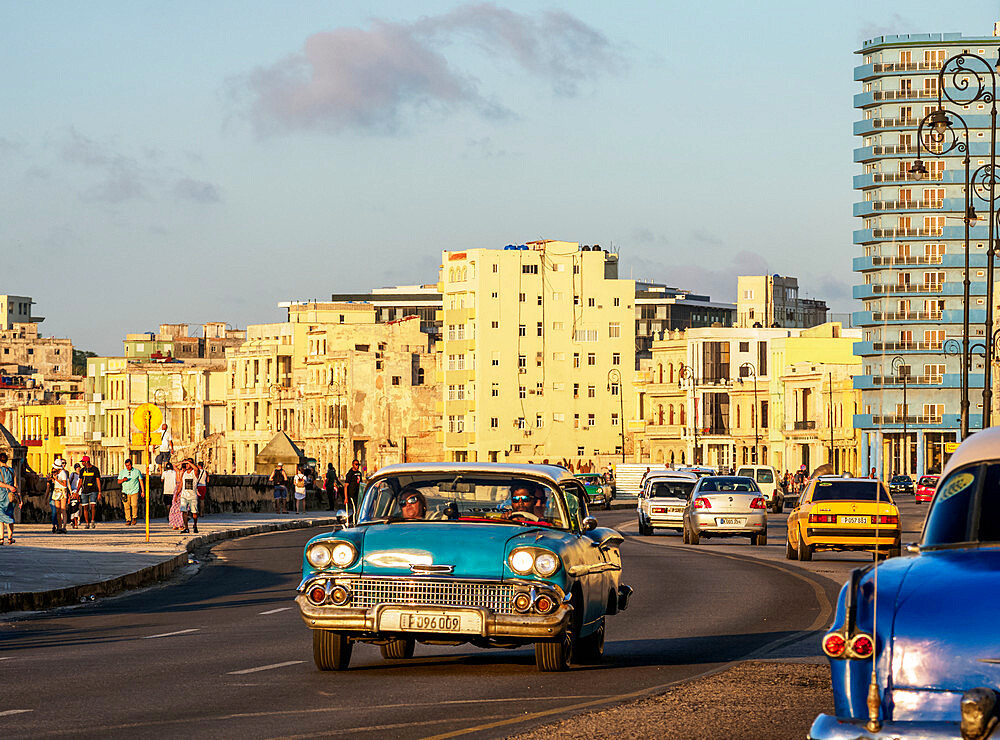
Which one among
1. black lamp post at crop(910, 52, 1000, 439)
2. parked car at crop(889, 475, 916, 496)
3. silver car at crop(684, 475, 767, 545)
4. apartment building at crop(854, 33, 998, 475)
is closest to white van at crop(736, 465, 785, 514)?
black lamp post at crop(910, 52, 1000, 439)

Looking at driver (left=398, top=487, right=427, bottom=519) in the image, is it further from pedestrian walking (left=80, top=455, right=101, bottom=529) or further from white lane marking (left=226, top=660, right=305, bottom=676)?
pedestrian walking (left=80, top=455, right=101, bottom=529)

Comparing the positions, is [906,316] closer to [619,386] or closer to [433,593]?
[619,386]

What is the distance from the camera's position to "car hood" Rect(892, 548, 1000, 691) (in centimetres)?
764

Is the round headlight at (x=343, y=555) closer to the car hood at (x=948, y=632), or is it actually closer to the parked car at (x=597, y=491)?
the car hood at (x=948, y=632)

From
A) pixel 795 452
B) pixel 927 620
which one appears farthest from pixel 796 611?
pixel 795 452

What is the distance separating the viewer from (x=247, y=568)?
33.4 meters

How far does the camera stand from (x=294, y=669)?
1519 cm

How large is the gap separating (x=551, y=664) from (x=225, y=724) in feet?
12.0

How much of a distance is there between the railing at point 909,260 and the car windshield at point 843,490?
420 ft

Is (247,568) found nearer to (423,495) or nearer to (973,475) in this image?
(423,495)

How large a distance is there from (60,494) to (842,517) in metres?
19.9

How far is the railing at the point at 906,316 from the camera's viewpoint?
515ft

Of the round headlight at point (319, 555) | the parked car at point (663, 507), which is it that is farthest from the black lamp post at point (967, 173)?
the round headlight at point (319, 555)

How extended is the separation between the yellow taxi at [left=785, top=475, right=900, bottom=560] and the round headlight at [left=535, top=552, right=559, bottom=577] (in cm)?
1917
